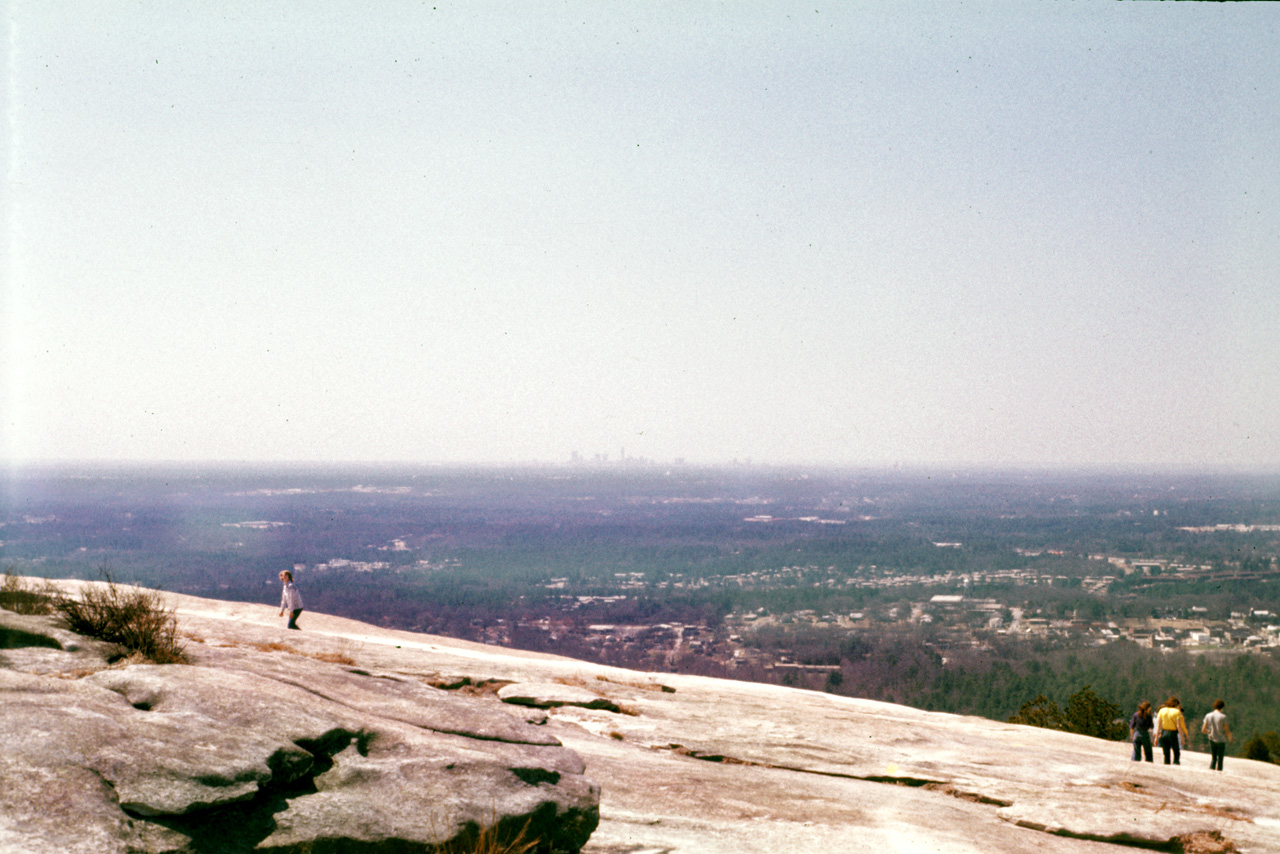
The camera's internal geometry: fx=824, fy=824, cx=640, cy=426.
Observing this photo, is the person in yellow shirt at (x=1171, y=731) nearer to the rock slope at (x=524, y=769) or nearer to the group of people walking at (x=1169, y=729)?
the group of people walking at (x=1169, y=729)

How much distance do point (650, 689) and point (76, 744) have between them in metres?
13.4

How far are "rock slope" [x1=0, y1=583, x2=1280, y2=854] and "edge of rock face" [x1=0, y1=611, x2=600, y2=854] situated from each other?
21 millimetres

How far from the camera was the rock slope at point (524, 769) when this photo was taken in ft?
20.5

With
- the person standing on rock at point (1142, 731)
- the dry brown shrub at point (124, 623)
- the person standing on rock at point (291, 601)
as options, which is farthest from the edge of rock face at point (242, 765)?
the person standing on rock at point (1142, 731)

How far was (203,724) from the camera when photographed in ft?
23.5

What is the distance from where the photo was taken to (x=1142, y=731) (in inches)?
763

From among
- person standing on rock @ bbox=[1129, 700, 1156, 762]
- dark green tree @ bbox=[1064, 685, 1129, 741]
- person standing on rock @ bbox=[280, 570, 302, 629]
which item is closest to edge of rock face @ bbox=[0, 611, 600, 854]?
person standing on rock @ bbox=[280, 570, 302, 629]

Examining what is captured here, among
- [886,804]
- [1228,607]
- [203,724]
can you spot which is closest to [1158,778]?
[886,804]

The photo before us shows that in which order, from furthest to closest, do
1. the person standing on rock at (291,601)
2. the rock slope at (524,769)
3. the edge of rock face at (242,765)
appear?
the person standing on rock at (291,601) < the rock slope at (524,769) < the edge of rock face at (242,765)

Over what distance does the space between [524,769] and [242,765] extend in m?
2.72

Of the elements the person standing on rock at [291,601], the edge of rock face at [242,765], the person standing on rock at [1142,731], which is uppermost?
the edge of rock face at [242,765]

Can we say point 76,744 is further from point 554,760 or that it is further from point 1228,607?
point 1228,607

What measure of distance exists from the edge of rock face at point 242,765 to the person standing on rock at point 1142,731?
16344 mm

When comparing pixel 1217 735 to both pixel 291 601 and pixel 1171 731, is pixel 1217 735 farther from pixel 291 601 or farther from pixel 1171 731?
pixel 291 601
